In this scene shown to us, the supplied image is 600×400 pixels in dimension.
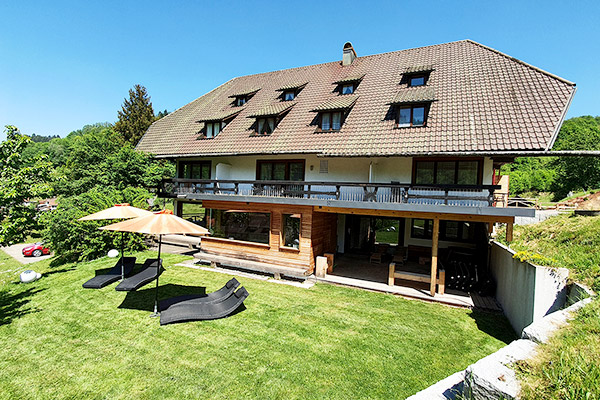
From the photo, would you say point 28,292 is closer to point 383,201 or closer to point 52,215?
point 52,215

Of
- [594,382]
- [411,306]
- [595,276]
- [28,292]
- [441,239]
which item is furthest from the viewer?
[441,239]

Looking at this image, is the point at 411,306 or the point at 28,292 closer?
the point at 411,306

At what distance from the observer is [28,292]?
10.7 metres

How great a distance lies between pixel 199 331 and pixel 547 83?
16.0 meters

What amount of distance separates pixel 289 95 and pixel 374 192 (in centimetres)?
1009

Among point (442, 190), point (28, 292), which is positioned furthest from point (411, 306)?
point (28, 292)

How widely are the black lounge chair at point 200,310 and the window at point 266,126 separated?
32.5 ft

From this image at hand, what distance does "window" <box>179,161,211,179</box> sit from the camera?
18.4 meters

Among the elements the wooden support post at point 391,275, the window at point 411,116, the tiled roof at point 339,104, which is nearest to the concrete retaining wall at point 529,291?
the wooden support post at point 391,275

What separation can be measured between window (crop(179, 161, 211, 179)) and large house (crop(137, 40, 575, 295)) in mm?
95

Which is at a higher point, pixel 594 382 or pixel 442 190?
pixel 442 190

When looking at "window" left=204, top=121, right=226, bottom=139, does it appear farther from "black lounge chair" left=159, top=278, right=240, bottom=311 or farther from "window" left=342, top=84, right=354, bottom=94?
"black lounge chair" left=159, top=278, right=240, bottom=311

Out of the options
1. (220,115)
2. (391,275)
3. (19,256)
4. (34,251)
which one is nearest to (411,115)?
(391,275)

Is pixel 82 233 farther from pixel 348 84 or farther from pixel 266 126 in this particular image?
pixel 348 84
